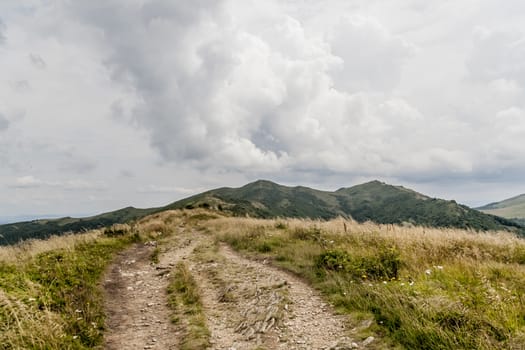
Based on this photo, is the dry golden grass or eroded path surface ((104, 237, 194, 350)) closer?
eroded path surface ((104, 237, 194, 350))

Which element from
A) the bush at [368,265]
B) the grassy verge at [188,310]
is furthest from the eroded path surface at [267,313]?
the bush at [368,265]

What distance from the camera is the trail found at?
6.81 metres

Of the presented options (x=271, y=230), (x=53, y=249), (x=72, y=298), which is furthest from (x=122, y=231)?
(x=72, y=298)

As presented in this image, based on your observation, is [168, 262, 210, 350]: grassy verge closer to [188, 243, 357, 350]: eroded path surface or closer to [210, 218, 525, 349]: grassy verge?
[188, 243, 357, 350]: eroded path surface

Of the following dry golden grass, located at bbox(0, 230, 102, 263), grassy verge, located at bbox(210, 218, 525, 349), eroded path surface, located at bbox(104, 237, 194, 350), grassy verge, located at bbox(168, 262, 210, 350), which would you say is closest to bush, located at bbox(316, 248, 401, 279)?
grassy verge, located at bbox(210, 218, 525, 349)

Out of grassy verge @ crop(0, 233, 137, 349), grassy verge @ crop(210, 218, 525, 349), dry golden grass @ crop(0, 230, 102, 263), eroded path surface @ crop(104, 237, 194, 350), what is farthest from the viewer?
dry golden grass @ crop(0, 230, 102, 263)

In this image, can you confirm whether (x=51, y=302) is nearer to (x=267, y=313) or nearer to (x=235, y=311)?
(x=235, y=311)

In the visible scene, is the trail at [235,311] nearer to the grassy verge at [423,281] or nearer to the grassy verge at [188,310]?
the grassy verge at [188,310]

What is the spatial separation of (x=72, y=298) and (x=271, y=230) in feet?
45.8

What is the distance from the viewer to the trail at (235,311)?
22.4 feet

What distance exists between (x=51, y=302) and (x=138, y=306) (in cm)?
254

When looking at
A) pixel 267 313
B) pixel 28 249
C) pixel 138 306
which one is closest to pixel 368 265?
pixel 267 313

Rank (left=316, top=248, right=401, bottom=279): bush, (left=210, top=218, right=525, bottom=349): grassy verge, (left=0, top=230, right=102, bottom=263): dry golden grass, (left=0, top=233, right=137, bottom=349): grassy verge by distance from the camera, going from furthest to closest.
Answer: (left=0, top=230, right=102, bottom=263): dry golden grass → (left=316, top=248, right=401, bottom=279): bush → (left=0, top=233, right=137, bottom=349): grassy verge → (left=210, top=218, right=525, bottom=349): grassy verge

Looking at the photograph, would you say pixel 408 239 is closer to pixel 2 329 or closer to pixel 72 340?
pixel 72 340
